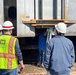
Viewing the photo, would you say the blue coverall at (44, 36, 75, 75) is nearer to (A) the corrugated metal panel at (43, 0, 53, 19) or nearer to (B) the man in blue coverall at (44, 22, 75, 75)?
(B) the man in blue coverall at (44, 22, 75, 75)

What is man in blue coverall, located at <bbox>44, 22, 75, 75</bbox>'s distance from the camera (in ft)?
16.3

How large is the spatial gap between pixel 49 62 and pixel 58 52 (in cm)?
20

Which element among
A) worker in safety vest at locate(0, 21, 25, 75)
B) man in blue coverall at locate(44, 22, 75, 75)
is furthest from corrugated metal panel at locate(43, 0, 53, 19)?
man in blue coverall at locate(44, 22, 75, 75)

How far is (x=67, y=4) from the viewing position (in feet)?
28.4

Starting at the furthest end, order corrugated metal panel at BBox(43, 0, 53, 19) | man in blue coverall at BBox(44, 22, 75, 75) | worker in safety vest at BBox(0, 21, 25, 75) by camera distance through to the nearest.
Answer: corrugated metal panel at BBox(43, 0, 53, 19) < worker in safety vest at BBox(0, 21, 25, 75) < man in blue coverall at BBox(44, 22, 75, 75)

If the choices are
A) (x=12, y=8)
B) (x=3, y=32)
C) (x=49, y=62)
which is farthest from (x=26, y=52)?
(x=49, y=62)

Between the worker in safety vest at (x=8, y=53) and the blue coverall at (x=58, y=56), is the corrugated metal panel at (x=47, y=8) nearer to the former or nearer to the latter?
the worker in safety vest at (x=8, y=53)

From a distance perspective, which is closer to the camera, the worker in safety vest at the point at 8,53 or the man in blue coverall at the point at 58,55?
the man in blue coverall at the point at 58,55

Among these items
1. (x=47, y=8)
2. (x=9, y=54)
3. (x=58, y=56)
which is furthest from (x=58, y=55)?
(x=47, y=8)

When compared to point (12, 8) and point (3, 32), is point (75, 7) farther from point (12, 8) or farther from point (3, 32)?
point (3, 32)

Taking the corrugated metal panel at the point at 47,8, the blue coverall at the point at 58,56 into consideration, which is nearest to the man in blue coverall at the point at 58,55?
the blue coverall at the point at 58,56

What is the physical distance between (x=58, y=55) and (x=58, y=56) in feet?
0.05

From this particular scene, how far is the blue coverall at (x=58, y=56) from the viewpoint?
4.97 m

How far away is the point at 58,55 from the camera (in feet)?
16.4
